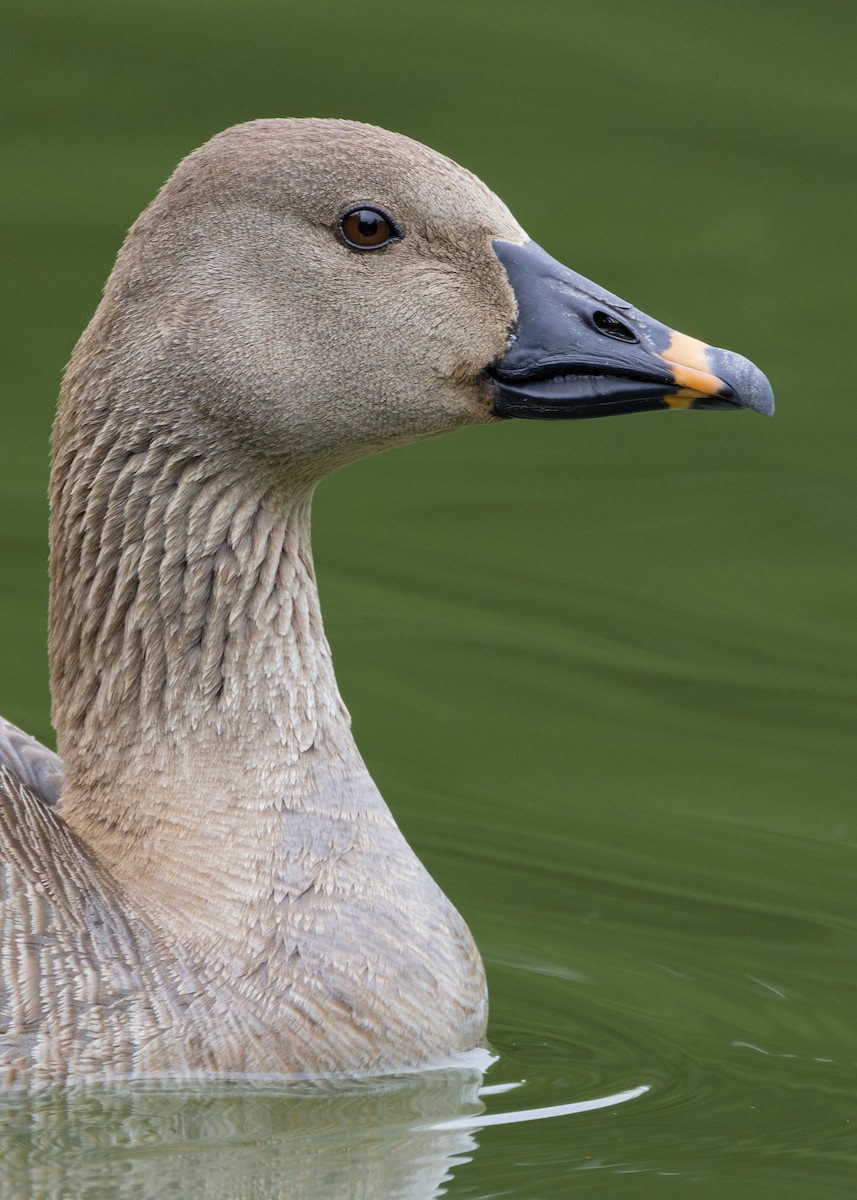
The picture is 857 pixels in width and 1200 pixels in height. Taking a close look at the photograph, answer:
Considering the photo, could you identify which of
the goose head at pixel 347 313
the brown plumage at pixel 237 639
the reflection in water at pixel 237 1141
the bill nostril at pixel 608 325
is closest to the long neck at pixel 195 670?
the brown plumage at pixel 237 639

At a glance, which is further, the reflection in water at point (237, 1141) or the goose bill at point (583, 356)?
the goose bill at point (583, 356)

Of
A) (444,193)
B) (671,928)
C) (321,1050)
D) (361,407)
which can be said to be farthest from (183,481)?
(671,928)

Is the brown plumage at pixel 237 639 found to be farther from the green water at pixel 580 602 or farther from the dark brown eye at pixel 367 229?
the green water at pixel 580 602

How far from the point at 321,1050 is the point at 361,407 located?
1871mm

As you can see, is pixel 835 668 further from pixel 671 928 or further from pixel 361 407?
pixel 361 407

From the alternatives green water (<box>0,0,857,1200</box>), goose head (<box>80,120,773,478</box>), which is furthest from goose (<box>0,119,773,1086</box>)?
green water (<box>0,0,857,1200</box>)

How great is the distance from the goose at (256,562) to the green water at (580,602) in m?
0.27

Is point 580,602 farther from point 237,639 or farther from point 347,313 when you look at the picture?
point 347,313

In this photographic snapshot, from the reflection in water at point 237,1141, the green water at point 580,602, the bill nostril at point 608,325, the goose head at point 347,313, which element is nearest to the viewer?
the reflection in water at point 237,1141

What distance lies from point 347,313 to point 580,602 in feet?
11.9

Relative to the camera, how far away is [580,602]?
1000 cm

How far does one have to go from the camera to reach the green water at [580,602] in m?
6.38

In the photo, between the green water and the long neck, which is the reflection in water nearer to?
the green water

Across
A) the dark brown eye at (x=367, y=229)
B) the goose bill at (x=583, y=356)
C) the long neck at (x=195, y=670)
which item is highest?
the dark brown eye at (x=367, y=229)
